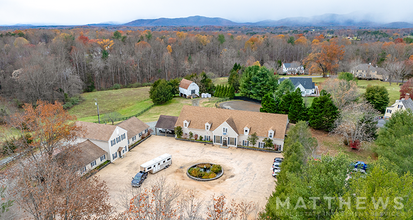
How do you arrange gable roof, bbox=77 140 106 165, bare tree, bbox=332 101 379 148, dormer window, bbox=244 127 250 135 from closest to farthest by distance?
gable roof, bbox=77 140 106 165
bare tree, bbox=332 101 379 148
dormer window, bbox=244 127 250 135

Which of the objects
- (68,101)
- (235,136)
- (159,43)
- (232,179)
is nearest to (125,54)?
(159,43)

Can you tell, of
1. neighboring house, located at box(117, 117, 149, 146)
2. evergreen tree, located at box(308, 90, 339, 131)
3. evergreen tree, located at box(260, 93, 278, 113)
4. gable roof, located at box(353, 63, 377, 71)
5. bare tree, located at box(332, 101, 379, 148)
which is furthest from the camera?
gable roof, located at box(353, 63, 377, 71)

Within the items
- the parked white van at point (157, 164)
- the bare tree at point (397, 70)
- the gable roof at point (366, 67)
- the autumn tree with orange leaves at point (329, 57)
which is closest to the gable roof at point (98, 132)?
the parked white van at point (157, 164)

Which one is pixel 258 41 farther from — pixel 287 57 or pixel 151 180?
pixel 151 180

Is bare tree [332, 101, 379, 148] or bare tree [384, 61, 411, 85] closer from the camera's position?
bare tree [332, 101, 379, 148]

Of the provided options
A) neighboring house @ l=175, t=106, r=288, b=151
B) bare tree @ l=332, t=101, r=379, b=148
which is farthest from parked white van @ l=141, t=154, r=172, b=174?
bare tree @ l=332, t=101, r=379, b=148

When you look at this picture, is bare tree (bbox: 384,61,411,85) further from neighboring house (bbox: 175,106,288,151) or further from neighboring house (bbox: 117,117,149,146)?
neighboring house (bbox: 117,117,149,146)
